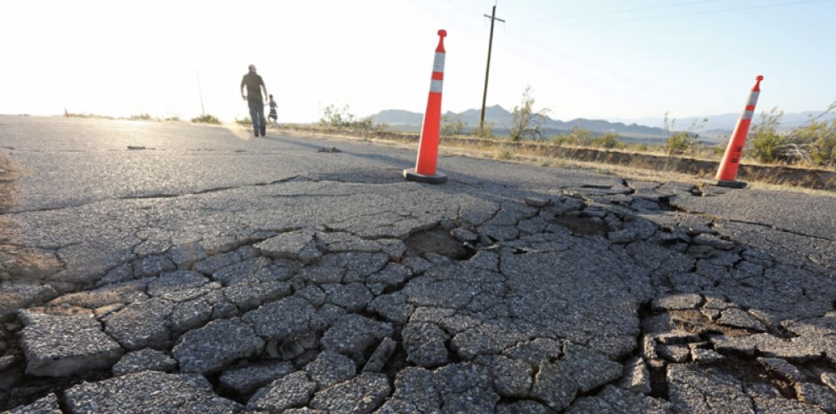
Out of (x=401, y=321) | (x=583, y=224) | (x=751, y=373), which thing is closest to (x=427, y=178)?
(x=583, y=224)

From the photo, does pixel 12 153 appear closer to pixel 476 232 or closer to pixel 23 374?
pixel 23 374

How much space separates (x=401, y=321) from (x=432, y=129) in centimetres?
267

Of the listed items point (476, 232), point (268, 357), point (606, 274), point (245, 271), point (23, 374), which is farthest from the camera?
point (476, 232)

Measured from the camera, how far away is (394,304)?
1781mm

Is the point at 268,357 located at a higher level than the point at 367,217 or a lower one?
lower

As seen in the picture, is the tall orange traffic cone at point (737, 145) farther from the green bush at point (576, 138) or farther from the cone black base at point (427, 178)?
the green bush at point (576, 138)

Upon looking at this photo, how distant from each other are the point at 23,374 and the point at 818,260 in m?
4.07

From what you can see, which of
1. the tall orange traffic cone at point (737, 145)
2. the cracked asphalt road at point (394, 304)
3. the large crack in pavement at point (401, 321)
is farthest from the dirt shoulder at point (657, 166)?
the large crack in pavement at point (401, 321)

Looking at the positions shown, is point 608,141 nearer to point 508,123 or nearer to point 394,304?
point 508,123

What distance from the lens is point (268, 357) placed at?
1452mm

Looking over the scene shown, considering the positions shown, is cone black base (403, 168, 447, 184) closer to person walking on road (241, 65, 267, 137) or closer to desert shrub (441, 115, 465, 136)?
person walking on road (241, 65, 267, 137)

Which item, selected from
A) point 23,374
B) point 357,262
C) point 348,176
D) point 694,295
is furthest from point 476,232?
point 23,374

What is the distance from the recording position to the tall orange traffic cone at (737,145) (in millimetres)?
4734

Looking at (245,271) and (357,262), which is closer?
(245,271)
